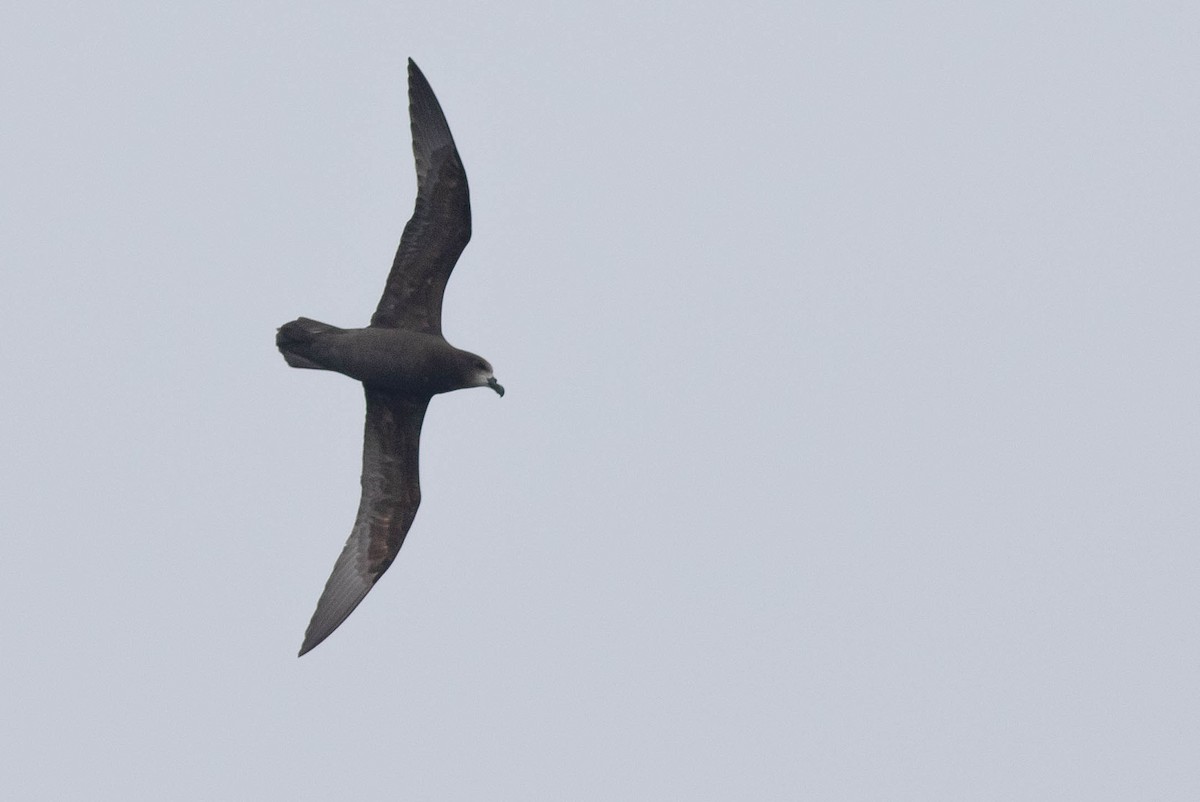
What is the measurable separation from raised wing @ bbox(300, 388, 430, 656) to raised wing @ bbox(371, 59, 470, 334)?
1024 mm

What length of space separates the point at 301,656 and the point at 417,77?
Result: 217 inches

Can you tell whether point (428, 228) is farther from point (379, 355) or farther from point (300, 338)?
point (300, 338)

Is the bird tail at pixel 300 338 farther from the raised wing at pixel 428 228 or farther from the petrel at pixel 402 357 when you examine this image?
the raised wing at pixel 428 228

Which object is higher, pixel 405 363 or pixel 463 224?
pixel 463 224

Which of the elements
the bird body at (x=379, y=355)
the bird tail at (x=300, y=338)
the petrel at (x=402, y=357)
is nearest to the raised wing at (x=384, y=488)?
the petrel at (x=402, y=357)

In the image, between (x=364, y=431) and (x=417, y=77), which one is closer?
(x=417, y=77)

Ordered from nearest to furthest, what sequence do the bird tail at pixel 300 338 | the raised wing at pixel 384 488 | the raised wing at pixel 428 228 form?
the raised wing at pixel 428 228 → the bird tail at pixel 300 338 → the raised wing at pixel 384 488

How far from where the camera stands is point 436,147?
16.6m

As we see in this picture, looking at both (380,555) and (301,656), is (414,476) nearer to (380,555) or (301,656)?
(380,555)

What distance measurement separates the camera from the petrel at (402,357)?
16641 millimetres

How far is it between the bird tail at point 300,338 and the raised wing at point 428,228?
1.85ft

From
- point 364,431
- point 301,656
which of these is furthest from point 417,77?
point 301,656

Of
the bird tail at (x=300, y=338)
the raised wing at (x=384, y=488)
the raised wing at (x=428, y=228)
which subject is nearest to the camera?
the raised wing at (x=428, y=228)

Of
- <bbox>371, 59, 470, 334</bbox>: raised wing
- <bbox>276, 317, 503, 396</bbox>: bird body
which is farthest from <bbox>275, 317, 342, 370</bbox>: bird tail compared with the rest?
<bbox>371, 59, 470, 334</bbox>: raised wing
